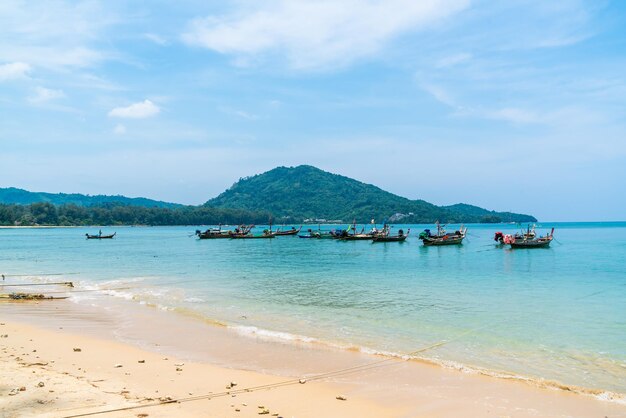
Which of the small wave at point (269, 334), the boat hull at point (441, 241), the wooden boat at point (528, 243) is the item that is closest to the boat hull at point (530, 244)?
the wooden boat at point (528, 243)

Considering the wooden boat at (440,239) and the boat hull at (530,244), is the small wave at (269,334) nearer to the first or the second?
the boat hull at (530,244)

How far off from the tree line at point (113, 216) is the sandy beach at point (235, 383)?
17660 cm

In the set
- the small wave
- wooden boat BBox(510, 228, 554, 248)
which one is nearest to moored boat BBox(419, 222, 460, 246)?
wooden boat BBox(510, 228, 554, 248)

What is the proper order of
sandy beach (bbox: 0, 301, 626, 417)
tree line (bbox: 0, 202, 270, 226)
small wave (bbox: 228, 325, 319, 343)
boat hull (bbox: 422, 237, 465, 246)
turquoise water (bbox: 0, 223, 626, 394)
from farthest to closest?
tree line (bbox: 0, 202, 270, 226)
boat hull (bbox: 422, 237, 465, 246)
small wave (bbox: 228, 325, 319, 343)
turquoise water (bbox: 0, 223, 626, 394)
sandy beach (bbox: 0, 301, 626, 417)

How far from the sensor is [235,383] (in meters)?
8.33

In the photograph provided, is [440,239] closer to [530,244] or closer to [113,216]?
[530,244]

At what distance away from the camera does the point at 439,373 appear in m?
9.43

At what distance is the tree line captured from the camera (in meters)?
163

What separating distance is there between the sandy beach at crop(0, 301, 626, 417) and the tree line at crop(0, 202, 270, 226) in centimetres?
17660

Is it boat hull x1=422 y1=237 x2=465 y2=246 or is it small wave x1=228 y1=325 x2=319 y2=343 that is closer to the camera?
small wave x1=228 y1=325 x2=319 y2=343

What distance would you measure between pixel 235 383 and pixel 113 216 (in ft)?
629

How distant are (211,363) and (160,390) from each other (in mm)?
2163

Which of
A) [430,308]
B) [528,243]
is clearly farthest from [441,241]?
[430,308]

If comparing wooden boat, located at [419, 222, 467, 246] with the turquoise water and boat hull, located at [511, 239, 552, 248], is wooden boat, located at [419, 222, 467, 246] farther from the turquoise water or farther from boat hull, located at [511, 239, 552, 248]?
the turquoise water
